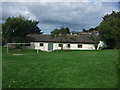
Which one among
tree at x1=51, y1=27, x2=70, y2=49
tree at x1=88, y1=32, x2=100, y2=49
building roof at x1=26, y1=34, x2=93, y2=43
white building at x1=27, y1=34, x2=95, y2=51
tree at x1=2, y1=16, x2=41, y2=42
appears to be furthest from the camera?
building roof at x1=26, y1=34, x2=93, y2=43

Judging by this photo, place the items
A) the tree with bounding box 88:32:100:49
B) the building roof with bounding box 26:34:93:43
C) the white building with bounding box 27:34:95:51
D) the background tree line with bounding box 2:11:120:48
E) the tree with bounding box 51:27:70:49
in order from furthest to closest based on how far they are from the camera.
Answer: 1. the building roof with bounding box 26:34:93:43
2. the white building with bounding box 27:34:95:51
3. the tree with bounding box 88:32:100:49
4. the tree with bounding box 51:27:70:49
5. the background tree line with bounding box 2:11:120:48

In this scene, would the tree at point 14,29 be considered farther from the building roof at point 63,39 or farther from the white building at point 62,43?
the white building at point 62,43

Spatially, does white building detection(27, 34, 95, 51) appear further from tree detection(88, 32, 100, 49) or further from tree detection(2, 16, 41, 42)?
tree detection(2, 16, 41, 42)

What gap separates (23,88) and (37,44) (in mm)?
36212

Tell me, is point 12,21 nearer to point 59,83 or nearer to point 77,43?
point 77,43

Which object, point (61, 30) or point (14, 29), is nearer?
point (61, 30)

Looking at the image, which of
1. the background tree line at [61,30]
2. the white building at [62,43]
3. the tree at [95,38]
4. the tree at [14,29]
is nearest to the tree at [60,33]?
the background tree line at [61,30]

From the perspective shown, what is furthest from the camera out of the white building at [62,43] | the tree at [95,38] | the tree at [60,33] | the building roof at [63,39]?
the building roof at [63,39]

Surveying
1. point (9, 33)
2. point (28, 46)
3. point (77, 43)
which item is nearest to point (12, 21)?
point (9, 33)

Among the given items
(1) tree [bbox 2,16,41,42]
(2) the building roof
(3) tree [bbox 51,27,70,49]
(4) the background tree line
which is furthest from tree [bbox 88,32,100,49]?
(1) tree [bbox 2,16,41,42]

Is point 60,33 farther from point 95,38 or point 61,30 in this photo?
point 95,38

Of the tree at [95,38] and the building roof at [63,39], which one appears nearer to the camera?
the tree at [95,38]

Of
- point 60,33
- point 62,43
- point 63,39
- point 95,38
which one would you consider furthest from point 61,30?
point 95,38

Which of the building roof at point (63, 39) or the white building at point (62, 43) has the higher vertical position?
the building roof at point (63, 39)
